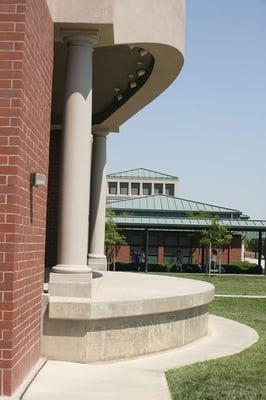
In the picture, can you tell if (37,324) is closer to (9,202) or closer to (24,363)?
(24,363)

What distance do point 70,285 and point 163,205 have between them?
1843 inches

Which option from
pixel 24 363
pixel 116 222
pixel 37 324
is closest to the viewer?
pixel 24 363

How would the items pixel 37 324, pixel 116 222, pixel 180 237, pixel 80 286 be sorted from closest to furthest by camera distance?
pixel 37 324 → pixel 80 286 → pixel 116 222 → pixel 180 237

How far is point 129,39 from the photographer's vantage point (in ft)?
30.9

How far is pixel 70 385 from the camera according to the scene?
6.80 metres

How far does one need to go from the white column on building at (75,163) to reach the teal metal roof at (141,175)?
78.8 metres

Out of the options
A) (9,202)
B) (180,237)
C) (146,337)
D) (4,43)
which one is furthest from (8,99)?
(180,237)

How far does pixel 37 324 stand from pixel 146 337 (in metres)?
1.84

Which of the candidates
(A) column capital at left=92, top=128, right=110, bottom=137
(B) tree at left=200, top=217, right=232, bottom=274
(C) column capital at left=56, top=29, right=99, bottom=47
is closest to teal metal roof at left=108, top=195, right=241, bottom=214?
(B) tree at left=200, top=217, right=232, bottom=274

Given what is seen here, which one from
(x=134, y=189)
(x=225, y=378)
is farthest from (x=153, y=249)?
(x=225, y=378)

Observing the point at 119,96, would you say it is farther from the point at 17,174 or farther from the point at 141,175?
the point at 141,175

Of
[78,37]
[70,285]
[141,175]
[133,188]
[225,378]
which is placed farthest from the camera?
[141,175]

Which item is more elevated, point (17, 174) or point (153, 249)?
point (17, 174)

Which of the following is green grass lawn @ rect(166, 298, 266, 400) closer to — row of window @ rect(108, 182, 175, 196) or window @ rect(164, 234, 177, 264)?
window @ rect(164, 234, 177, 264)
